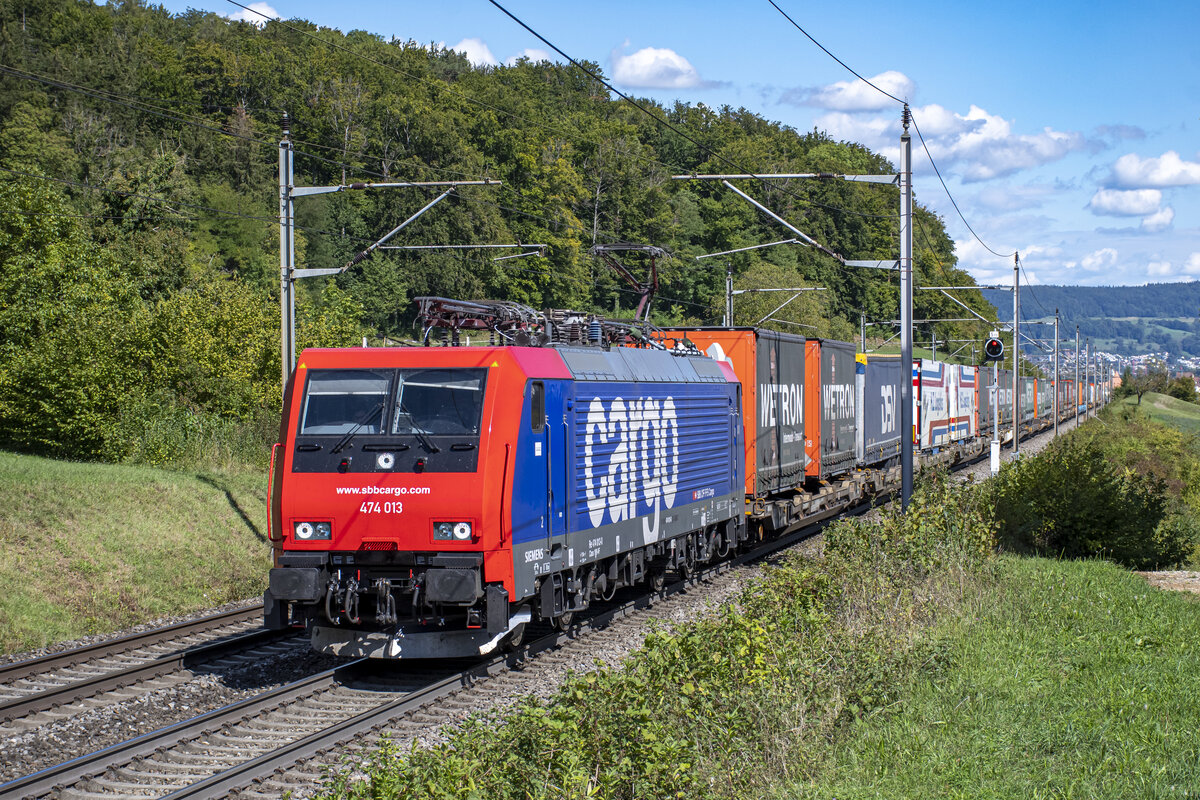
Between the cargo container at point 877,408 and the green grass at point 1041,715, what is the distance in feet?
44.4

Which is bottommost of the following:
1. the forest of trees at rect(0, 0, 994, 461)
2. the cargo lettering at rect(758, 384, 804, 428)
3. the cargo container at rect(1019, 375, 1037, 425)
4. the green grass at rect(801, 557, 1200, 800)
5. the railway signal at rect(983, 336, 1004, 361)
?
the green grass at rect(801, 557, 1200, 800)

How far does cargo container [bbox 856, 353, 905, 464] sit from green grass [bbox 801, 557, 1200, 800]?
1354 cm

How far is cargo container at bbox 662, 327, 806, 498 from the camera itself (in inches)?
717

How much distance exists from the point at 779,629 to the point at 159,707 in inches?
219

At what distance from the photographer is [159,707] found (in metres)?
10.1

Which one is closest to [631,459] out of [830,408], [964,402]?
[830,408]

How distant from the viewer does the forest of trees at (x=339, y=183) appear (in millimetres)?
49094

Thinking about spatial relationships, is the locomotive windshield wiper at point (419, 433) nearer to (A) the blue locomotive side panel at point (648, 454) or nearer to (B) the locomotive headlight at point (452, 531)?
(B) the locomotive headlight at point (452, 531)

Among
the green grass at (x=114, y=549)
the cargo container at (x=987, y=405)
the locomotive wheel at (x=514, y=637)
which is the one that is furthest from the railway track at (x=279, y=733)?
the cargo container at (x=987, y=405)

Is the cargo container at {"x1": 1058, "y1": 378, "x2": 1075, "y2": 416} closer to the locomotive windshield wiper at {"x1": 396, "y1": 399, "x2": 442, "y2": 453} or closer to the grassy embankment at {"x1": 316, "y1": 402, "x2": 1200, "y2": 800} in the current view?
the grassy embankment at {"x1": 316, "y1": 402, "x2": 1200, "y2": 800}

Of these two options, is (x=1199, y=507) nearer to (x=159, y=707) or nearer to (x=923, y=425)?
(x=923, y=425)

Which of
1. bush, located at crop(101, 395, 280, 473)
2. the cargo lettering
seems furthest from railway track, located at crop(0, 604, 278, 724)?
bush, located at crop(101, 395, 280, 473)

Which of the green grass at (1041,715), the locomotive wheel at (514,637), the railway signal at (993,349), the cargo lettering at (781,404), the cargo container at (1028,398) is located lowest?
the locomotive wheel at (514,637)

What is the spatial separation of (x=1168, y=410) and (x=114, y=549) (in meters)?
77.1
